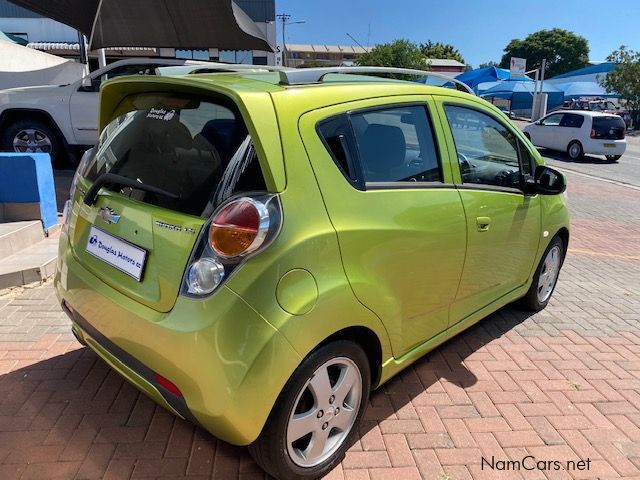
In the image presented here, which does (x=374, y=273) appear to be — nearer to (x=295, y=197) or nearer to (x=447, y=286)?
(x=295, y=197)

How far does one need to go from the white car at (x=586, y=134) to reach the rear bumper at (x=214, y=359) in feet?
57.9

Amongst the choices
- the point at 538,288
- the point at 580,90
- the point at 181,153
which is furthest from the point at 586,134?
the point at 580,90

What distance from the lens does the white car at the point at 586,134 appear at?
16.5m

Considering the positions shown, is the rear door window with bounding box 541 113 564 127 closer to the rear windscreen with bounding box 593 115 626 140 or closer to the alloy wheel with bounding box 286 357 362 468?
the rear windscreen with bounding box 593 115 626 140

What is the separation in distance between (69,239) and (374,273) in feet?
5.01

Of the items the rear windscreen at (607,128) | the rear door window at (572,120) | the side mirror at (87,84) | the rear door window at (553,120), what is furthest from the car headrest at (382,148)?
the rear door window at (553,120)

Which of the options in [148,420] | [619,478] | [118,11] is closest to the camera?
[619,478]

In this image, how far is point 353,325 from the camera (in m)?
2.15

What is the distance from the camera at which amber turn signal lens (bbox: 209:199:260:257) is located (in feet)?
6.07

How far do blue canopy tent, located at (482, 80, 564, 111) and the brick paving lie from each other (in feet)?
117

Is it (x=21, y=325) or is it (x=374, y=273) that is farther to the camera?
(x=21, y=325)

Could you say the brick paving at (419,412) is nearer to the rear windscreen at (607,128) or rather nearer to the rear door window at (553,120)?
the rear windscreen at (607,128)

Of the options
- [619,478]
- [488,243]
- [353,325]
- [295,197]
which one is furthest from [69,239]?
[619,478]

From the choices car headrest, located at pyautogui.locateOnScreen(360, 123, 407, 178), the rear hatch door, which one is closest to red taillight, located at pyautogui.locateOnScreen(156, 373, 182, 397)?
the rear hatch door
